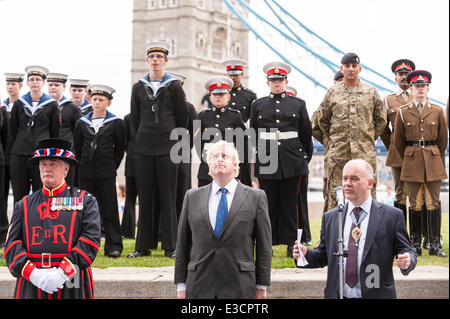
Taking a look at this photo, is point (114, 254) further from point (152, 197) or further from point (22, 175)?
point (22, 175)

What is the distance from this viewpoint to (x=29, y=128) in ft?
25.2

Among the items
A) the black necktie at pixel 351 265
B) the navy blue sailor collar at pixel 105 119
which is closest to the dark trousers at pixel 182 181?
the navy blue sailor collar at pixel 105 119

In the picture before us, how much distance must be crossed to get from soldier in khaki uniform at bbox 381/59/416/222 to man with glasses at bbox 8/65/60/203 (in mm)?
3842

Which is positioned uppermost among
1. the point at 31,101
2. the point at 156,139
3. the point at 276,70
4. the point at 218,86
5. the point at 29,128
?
the point at 276,70

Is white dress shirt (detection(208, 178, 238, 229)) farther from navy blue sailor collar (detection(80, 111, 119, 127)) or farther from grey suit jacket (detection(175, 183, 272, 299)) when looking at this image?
navy blue sailor collar (detection(80, 111, 119, 127))

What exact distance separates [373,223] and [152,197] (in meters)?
3.43

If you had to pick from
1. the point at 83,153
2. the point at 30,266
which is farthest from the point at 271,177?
the point at 30,266

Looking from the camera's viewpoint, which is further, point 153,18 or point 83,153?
point 153,18

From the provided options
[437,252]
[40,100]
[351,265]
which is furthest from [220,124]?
[351,265]

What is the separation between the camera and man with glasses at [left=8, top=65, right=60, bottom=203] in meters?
7.69

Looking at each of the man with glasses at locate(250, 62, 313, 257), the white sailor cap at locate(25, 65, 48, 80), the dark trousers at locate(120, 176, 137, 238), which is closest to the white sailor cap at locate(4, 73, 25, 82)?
the white sailor cap at locate(25, 65, 48, 80)

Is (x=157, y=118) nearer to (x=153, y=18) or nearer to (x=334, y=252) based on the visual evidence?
(x=334, y=252)
